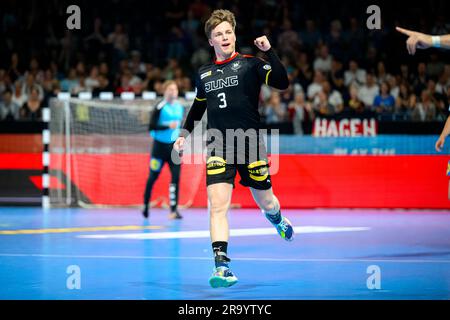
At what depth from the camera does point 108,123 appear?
16.4 meters

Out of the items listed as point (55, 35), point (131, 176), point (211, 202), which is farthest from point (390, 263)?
point (55, 35)

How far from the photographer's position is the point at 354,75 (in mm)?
18656

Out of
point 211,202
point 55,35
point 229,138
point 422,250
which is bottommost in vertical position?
point 422,250

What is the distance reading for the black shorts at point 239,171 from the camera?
745 cm

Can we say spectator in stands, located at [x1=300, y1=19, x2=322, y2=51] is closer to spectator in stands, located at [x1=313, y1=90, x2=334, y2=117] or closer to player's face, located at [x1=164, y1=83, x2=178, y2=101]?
spectator in stands, located at [x1=313, y1=90, x2=334, y2=117]

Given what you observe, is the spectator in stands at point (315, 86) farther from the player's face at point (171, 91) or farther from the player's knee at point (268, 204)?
the player's knee at point (268, 204)

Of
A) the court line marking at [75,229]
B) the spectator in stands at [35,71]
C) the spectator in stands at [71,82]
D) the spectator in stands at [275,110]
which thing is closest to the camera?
the court line marking at [75,229]

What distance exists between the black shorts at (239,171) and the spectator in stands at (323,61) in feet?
38.6

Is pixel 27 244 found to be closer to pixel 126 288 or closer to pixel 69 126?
pixel 126 288

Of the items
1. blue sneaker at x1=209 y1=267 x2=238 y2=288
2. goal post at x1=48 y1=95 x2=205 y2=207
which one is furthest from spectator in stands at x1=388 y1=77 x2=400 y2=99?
blue sneaker at x1=209 y1=267 x2=238 y2=288

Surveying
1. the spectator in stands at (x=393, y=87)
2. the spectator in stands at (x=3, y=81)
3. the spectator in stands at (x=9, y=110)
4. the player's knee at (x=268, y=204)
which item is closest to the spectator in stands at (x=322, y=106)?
the spectator in stands at (x=393, y=87)

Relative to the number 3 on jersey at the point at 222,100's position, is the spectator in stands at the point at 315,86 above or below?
above

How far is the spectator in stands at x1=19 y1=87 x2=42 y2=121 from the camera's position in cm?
1788
